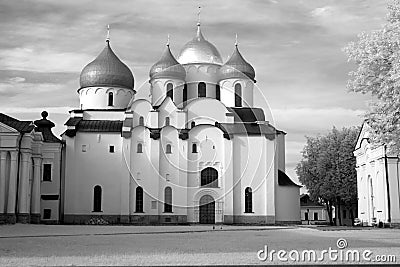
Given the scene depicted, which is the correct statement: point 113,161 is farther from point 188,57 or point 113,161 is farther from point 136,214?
point 188,57

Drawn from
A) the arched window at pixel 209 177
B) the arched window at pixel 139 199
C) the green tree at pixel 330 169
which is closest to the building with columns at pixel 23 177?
the arched window at pixel 139 199

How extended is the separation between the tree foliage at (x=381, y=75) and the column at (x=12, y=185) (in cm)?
3082

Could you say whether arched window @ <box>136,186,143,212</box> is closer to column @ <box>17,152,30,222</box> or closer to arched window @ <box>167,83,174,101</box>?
arched window @ <box>167,83,174,101</box>

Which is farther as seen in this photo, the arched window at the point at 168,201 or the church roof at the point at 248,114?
the church roof at the point at 248,114

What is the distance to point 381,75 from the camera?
28.6 meters

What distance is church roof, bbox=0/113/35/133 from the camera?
2022 inches

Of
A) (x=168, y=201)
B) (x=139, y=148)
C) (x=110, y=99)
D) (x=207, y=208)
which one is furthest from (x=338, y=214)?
(x=110, y=99)

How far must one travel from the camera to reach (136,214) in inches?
2413

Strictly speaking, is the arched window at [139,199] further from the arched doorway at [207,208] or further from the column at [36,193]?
the column at [36,193]

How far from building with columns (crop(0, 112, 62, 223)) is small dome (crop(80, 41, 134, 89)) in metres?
8.91

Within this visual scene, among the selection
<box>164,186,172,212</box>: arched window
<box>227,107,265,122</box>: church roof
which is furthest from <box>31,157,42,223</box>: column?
<box>227,107,265,122</box>: church roof

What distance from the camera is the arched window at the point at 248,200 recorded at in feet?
207

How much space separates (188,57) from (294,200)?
20438 millimetres

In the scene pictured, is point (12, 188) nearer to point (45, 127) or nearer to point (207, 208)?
point (45, 127)
